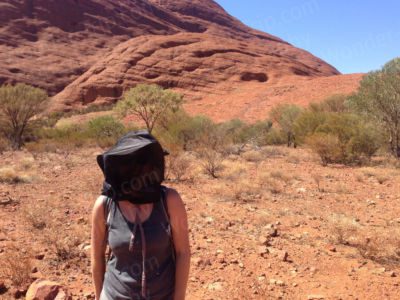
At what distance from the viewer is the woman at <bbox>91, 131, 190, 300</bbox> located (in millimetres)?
1739

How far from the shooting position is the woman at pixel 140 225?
1.74m

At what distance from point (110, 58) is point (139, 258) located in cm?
5563

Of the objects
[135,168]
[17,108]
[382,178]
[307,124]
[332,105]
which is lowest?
[382,178]

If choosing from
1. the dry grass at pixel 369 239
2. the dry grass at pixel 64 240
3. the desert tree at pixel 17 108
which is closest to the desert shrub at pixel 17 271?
the dry grass at pixel 64 240

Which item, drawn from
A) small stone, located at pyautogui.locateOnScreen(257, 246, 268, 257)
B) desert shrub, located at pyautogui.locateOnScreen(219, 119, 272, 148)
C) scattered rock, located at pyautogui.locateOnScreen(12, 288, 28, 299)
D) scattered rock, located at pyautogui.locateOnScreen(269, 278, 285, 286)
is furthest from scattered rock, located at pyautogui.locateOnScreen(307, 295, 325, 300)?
desert shrub, located at pyautogui.locateOnScreen(219, 119, 272, 148)

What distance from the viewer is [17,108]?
22125 mm

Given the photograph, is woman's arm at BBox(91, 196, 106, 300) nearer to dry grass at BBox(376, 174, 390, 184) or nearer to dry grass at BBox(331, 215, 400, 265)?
dry grass at BBox(331, 215, 400, 265)

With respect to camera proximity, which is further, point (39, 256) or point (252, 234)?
point (252, 234)

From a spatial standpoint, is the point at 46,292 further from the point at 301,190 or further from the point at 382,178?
the point at 382,178

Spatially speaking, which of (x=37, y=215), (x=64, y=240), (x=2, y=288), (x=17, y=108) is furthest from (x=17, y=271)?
(x=17, y=108)

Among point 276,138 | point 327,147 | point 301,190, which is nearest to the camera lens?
point 301,190

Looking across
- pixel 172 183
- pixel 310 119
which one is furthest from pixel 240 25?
pixel 172 183

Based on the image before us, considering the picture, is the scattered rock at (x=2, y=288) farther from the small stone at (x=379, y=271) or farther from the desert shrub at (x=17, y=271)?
the small stone at (x=379, y=271)

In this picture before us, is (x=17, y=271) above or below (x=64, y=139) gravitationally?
above
